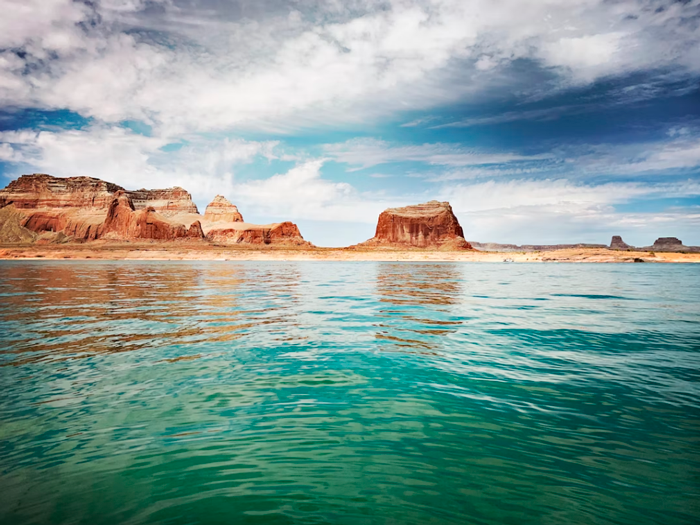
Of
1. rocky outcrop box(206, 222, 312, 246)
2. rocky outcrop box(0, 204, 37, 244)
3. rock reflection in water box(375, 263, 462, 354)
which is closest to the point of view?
rock reflection in water box(375, 263, 462, 354)

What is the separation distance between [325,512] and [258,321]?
952 cm

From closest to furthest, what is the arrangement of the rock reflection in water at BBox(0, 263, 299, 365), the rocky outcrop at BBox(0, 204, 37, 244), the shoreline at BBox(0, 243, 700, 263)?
the rock reflection in water at BBox(0, 263, 299, 365), the shoreline at BBox(0, 243, 700, 263), the rocky outcrop at BBox(0, 204, 37, 244)

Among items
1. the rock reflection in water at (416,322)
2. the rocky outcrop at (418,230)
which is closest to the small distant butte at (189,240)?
the rocky outcrop at (418,230)

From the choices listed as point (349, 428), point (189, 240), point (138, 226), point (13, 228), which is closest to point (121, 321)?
point (349, 428)

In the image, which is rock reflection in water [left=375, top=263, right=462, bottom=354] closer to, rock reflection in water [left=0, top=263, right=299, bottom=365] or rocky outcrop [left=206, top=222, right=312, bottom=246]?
rock reflection in water [left=0, top=263, right=299, bottom=365]

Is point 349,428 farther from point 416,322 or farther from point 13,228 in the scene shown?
point 13,228

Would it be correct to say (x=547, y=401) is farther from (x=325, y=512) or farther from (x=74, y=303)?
(x=74, y=303)

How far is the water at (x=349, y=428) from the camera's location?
3344mm

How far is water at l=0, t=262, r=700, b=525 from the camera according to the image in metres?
3.34

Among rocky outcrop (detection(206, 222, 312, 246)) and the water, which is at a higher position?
rocky outcrop (detection(206, 222, 312, 246))

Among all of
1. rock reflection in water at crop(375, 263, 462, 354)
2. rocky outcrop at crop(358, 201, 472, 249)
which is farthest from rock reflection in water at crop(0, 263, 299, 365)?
rocky outcrop at crop(358, 201, 472, 249)

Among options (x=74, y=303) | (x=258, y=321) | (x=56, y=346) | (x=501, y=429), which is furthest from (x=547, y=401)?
(x=74, y=303)

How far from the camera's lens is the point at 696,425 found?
15.6 feet

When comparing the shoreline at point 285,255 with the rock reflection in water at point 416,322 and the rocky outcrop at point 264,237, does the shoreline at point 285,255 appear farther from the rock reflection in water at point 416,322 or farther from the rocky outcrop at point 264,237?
the rock reflection in water at point 416,322
